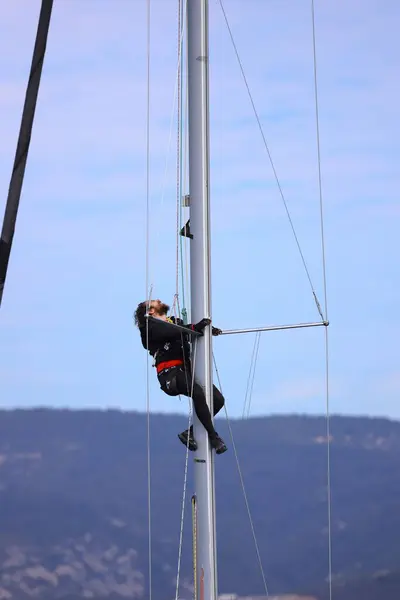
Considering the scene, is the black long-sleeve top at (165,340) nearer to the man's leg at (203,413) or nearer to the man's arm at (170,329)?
the man's arm at (170,329)

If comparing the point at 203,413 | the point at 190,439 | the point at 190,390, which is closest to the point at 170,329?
the point at 190,390

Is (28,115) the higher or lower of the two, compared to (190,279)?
higher

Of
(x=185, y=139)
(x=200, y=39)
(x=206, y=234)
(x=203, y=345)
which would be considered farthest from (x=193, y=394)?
(x=200, y=39)

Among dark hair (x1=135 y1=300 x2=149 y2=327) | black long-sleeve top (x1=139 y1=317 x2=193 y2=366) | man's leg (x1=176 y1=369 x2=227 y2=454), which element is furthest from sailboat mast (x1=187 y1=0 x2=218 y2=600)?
dark hair (x1=135 y1=300 x2=149 y2=327)

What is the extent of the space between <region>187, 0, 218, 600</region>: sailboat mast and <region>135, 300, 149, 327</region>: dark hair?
0.39 m

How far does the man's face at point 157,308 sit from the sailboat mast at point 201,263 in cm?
27

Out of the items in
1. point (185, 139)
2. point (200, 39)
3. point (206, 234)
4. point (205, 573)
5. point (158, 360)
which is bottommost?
point (205, 573)

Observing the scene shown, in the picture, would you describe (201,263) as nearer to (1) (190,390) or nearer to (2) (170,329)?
(2) (170,329)

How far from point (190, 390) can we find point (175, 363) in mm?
296

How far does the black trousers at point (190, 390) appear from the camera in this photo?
9820 millimetres

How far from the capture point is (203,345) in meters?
9.85

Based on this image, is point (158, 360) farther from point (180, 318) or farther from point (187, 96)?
point (187, 96)

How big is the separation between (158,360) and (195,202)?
4.27 feet

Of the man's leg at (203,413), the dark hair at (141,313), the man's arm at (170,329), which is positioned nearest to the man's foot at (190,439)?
the man's leg at (203,413)
